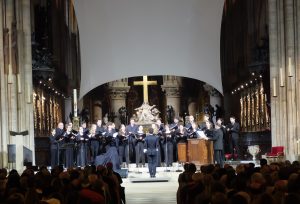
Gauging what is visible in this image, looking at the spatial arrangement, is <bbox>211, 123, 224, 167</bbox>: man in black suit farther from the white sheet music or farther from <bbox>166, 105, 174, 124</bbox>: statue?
<bbox>166, 105, 174, 124</bbox>: statue

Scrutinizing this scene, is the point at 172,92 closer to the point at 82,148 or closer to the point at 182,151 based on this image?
the point at 182,151

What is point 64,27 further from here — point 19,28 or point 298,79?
point 298,79

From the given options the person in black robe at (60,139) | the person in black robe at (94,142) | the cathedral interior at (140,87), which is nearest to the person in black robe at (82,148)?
the person in black robe at (94,142)

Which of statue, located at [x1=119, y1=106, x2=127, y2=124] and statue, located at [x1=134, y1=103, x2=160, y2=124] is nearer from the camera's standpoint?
statue, located at [x1=134, y1=103, x2=160, y2=124]

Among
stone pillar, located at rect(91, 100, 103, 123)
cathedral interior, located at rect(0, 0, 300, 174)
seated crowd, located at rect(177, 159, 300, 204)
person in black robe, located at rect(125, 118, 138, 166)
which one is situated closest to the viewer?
seated crowd, located at rect(177, 159, 300, 204)

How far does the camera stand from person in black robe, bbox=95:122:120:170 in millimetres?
23073

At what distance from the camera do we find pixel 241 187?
8859 millimetres

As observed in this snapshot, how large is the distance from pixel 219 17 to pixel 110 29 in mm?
4688

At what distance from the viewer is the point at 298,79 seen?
25828 millimetres

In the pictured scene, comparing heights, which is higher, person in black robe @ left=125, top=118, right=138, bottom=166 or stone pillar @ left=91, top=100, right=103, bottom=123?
stone pillar @ left=91, top=100, right=103, bottom=123

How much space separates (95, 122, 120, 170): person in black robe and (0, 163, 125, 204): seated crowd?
1068 cm

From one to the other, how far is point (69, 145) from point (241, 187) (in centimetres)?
1622

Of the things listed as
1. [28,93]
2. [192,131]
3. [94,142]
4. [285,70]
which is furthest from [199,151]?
[28,93]

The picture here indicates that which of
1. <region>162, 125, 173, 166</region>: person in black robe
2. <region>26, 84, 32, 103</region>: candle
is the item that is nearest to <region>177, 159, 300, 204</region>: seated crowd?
<region>162, 125, 173, 166</region>: person in black robe
